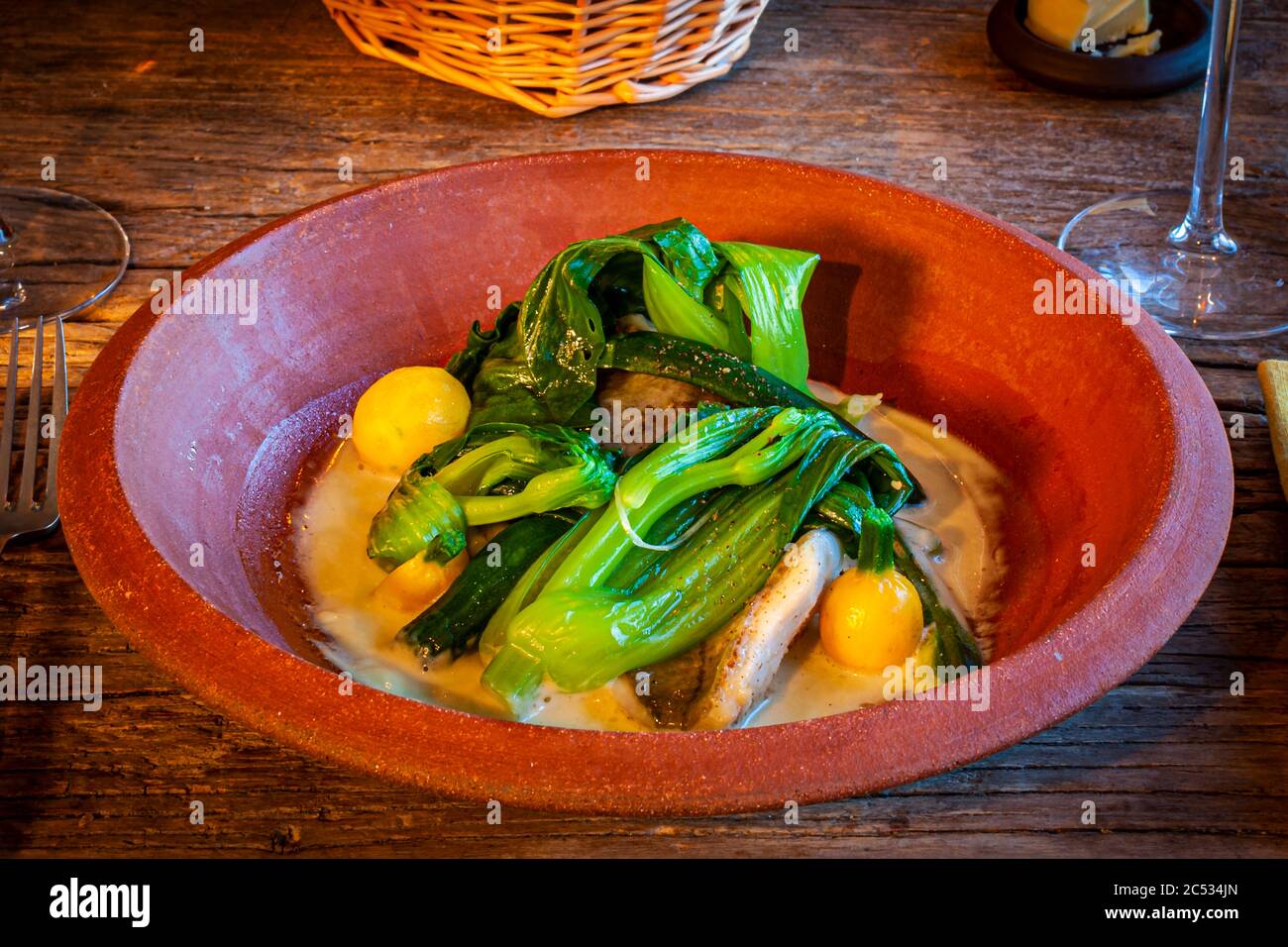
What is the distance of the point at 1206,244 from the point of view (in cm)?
181

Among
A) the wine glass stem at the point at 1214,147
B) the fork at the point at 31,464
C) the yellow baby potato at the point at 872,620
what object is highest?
the wine glass stem at the point at 1214,147

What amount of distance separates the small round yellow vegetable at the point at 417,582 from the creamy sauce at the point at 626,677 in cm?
1

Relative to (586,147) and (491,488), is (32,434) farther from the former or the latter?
(586,147)

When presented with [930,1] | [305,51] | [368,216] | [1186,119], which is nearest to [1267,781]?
[368,216]

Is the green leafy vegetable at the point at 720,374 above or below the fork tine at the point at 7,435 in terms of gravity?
above

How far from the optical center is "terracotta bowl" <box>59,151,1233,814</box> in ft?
2.86

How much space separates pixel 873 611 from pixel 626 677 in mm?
207

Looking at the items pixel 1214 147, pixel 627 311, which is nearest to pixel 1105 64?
pixel 1214 147

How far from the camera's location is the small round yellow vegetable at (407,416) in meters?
1.26

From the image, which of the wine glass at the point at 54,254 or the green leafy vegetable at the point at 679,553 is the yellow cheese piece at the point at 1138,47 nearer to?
the green leafy vegetable at the point at 679,553

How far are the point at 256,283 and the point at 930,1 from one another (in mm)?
1507

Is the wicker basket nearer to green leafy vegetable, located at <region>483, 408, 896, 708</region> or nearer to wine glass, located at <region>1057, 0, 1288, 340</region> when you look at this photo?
wine glass, located at <region>1057, 0, 1288, 340</region>

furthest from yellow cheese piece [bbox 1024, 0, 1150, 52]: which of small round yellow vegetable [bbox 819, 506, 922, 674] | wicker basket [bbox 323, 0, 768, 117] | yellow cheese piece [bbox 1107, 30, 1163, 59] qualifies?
small round yellow vegetable [bbox 819, 506, 922, 674]

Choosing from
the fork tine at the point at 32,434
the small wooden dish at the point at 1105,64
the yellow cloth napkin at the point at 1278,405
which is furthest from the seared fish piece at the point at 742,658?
the small wooden dish at the point at 1105,64
